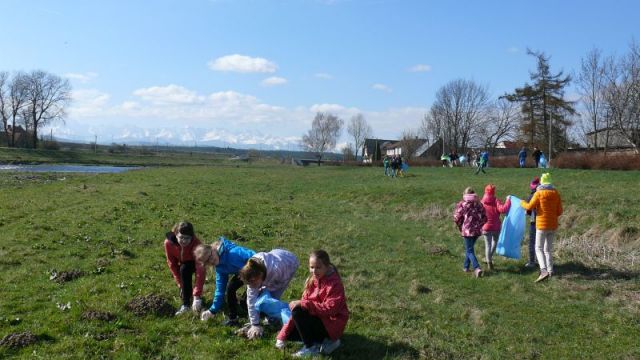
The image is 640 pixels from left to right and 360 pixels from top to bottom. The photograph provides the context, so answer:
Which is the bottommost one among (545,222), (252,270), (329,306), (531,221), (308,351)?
(308,351)

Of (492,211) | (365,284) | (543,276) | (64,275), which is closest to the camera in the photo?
(64,275)

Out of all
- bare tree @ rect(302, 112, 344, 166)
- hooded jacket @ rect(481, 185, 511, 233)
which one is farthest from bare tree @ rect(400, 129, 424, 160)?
hooded jacket @ rect(481, 185, 511, 233)

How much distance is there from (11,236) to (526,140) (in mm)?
81763

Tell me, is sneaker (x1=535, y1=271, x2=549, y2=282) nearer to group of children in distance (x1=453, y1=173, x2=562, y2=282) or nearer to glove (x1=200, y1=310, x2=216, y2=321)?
group of children in distance (x1=453, y1=173, x2=562, y2=282)

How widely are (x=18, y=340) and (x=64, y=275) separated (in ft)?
13.1

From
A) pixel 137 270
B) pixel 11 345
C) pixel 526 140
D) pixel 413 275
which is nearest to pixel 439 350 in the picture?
pixel 413 275

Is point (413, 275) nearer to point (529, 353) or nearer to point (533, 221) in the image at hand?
point (533, 221)

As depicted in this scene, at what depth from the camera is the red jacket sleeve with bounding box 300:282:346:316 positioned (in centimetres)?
721

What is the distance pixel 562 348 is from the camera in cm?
794

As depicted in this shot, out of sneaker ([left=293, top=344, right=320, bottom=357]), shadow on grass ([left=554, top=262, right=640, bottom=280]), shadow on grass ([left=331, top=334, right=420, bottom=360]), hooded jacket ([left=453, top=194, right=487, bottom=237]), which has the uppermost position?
hooded jacket ([left=453, top=194, right=487, bottom=237])

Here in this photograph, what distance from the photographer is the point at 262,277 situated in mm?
7969

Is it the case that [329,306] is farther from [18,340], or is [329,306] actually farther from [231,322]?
[18,340]

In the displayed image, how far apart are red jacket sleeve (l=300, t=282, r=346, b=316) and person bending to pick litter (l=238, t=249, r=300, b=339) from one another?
97 cm

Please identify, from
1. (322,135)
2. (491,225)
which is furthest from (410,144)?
(491,225)
